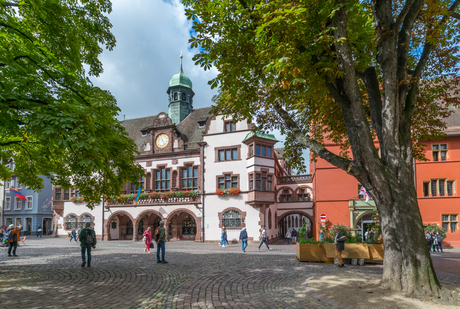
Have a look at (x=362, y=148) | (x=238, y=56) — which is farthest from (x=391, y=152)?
(x=238, y=56)

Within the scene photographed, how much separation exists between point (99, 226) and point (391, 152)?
3237 centimetres

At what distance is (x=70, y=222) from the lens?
35.5 metres

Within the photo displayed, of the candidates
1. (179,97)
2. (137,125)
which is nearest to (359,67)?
(179,97)

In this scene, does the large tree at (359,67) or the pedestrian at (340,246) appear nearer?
the large tree at (359,67)

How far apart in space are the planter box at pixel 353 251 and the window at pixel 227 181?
54.4 feet

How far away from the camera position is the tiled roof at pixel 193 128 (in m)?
32.5

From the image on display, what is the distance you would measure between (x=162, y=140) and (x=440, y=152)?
24.8 metres

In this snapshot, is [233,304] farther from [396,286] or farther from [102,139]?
[102,139]

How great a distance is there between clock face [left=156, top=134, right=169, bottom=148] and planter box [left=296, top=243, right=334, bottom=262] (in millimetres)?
22313

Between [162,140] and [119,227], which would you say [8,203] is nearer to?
[119,227]

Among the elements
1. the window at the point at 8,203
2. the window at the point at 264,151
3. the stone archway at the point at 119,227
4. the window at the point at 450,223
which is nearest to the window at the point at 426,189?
the window at the point at 450,223

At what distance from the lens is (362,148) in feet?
24.5

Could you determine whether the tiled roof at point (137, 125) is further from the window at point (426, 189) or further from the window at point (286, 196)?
the window at point (426, 189)

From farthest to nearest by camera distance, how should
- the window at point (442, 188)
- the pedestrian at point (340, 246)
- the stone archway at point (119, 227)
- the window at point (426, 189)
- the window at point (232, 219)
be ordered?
the stone archway at point (119, 227) < the window at point (232, 219) < the window at point (426, 189) < the window at point (442, 188) < the pedestrian at point (340, 246)
